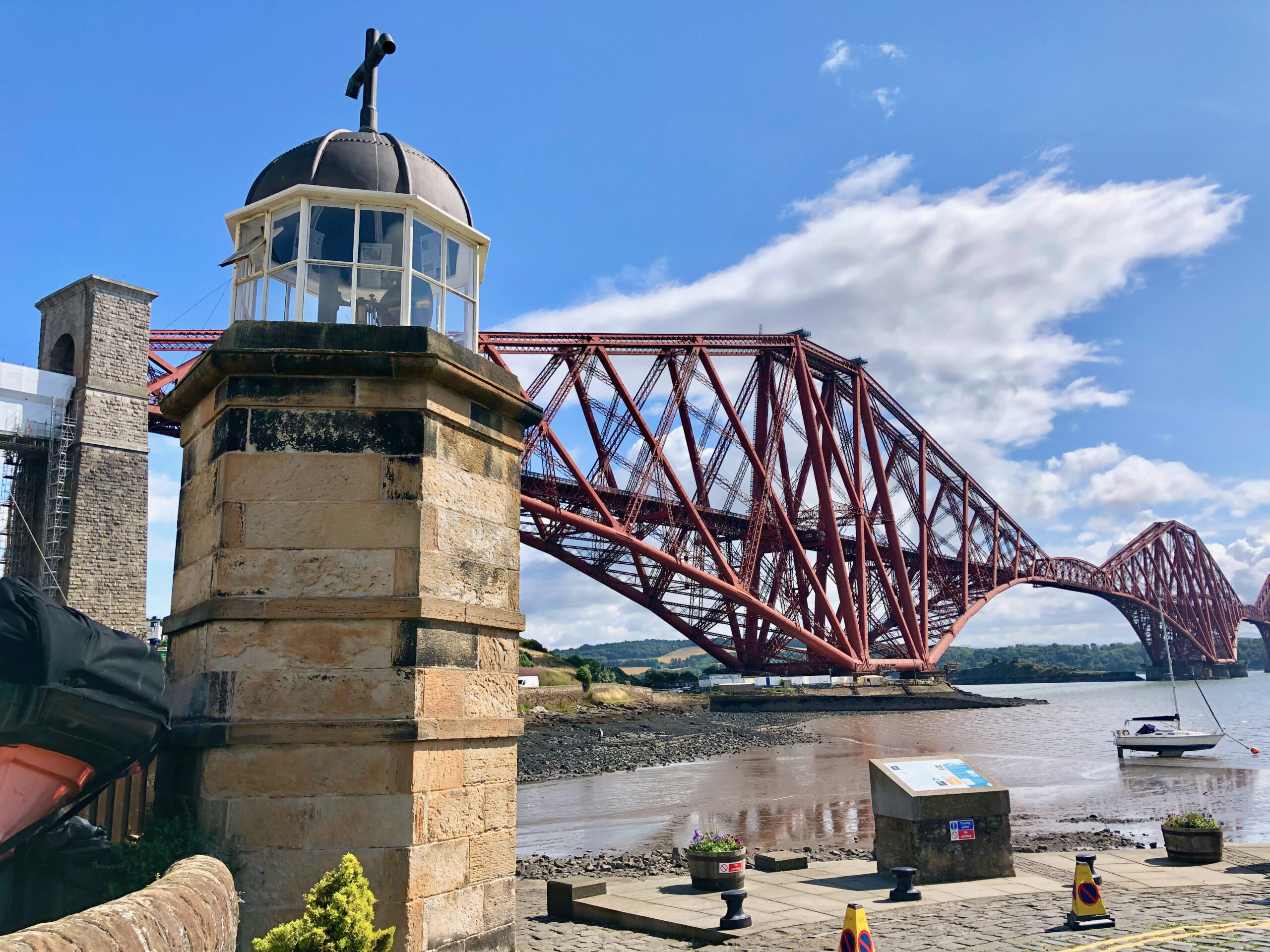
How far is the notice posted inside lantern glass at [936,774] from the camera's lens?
11.4 metres

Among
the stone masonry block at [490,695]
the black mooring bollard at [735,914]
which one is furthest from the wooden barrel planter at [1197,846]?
the stone masonry block at [490,695]

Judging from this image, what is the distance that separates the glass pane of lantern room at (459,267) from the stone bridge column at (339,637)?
4.17 feet

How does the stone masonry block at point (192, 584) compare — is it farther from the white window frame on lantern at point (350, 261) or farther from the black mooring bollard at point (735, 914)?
the black mooring bollard at point (735, 914)

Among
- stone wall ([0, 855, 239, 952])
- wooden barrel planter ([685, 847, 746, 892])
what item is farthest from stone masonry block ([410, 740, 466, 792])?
wooden barrel planter ([685, 847, 746, 892])

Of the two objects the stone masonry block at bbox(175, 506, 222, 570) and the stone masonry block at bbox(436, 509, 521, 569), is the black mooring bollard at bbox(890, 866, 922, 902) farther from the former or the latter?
the stone masonry block at bbox(175, 506, 222, 570)

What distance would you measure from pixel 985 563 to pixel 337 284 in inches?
4167

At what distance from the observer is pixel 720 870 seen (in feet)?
35.3

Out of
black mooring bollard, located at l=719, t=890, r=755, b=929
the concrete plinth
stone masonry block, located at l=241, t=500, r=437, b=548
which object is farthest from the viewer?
the concrete plinth

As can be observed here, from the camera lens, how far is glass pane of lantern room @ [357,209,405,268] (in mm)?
7742

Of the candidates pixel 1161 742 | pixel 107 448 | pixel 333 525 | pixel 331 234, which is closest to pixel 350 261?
pixel 331 234

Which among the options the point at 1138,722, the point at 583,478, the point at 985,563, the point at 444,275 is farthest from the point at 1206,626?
the point at 444,275

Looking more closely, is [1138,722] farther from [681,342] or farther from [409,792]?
[409,792]

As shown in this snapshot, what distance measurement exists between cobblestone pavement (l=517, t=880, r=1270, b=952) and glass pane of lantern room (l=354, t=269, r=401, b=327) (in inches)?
225

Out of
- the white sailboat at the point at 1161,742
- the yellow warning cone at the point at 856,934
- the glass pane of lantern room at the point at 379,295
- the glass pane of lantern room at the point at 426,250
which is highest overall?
the glass pane of lantern room at the point at 426,250
